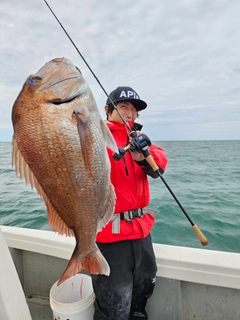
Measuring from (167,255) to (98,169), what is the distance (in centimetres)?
169

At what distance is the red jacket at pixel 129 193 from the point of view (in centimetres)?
224

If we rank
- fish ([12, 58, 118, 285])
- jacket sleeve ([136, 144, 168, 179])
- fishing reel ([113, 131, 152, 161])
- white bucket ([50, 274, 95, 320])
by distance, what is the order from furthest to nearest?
white bucket ([50, 274, 95, 320])
jacket sleeve ([136, 144, 168, 179])
fishing reel ([113, 131, 152, 161])
fish ([12, 58, 118, 285])

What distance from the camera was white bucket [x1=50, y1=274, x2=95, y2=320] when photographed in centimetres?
245

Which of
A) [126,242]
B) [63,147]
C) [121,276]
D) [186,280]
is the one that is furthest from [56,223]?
[186,280]

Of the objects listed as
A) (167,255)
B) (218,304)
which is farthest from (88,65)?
(218,304)

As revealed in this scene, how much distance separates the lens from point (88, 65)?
2637 millimetres

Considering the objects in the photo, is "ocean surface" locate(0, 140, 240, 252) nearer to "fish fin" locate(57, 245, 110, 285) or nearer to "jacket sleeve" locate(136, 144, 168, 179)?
"jacket sleeve" locate(136, 144, 168, 179)

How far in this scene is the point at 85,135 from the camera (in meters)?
1.48

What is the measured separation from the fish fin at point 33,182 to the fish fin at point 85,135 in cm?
34

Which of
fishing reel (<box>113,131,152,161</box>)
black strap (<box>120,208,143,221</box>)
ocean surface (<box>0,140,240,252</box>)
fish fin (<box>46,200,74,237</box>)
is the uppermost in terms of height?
fishing reel (<box>113,131,152,161</box>)

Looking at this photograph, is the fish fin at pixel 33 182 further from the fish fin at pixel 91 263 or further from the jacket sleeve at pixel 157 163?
the jacket sleeve at pixel 157 163

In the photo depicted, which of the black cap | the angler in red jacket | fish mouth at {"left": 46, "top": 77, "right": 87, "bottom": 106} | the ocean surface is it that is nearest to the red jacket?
the angler in red jacket

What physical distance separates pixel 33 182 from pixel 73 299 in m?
2.01

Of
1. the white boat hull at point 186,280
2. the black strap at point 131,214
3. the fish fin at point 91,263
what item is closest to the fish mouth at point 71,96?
the fish fin at point 91,263
